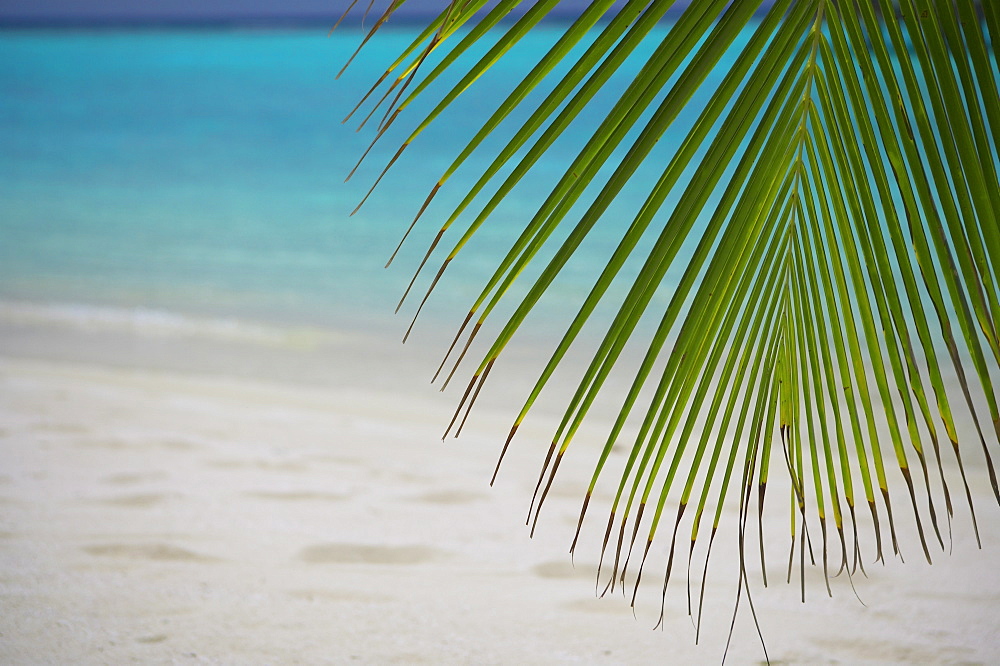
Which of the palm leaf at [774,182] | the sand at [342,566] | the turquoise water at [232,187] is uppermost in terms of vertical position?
the turquoise water at [232,187]

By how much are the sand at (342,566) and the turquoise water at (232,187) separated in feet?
5.37

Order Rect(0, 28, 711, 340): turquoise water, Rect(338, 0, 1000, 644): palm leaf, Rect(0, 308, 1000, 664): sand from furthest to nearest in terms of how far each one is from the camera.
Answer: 1. Rect(0, 28, 711, 340): turquoise water
2. Rect(0, 308, 1000, 664): sand
3. Rect(338, 0, 1000, 644): palm leaf

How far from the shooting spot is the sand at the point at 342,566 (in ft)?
3.26

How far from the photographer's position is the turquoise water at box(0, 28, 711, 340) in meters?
3.88

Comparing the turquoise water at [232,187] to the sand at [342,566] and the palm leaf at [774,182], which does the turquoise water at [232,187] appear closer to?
the sand at [342,566]

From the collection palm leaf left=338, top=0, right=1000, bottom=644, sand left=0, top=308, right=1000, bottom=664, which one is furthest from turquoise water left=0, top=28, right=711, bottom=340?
palm leaf left=338, top=0, right=1000, bottom=644

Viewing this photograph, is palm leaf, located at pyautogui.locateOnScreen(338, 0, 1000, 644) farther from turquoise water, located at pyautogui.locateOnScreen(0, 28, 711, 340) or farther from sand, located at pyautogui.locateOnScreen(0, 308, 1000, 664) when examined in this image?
turquoise water, located at pyautogui.locateOnScreen(0, 28, 711, 340)

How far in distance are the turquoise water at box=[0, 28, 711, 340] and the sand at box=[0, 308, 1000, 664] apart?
64.4 inches

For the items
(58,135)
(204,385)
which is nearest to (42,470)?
(204,385)

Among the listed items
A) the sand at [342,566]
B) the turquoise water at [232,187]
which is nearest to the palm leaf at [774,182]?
the sand at [342,566]

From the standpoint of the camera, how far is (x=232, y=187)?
615 centimetres

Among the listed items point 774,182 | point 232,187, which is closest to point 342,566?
point 774,182

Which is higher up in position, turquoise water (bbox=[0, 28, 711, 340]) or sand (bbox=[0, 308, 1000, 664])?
turquoise water (bbox=[0, 28, 711, 340])

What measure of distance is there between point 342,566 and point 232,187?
5.44 m
